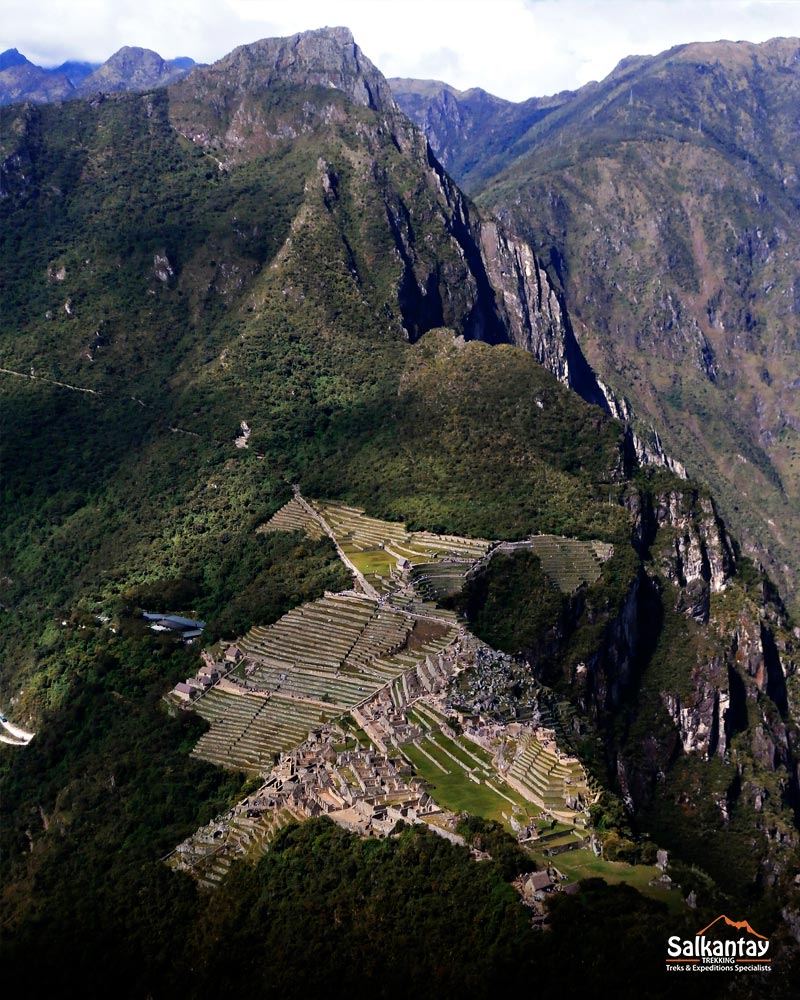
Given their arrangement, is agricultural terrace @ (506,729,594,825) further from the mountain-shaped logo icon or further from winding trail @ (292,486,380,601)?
winding trail @ (292,486,380,601)

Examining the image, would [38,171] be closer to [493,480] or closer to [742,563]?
[493,480]

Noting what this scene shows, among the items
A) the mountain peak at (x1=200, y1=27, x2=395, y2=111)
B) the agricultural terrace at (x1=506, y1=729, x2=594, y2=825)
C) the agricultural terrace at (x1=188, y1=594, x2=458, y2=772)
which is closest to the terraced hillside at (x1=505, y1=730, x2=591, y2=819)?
the agricultural terrace at (x1=506, y1=729, x2=594, y2=825)

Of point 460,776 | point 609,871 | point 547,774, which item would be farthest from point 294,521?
point 609,871

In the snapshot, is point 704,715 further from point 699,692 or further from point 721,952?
point 721,952

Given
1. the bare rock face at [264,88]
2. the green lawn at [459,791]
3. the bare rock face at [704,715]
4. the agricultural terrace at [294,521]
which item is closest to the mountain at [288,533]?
the bare rock face at [704,715]

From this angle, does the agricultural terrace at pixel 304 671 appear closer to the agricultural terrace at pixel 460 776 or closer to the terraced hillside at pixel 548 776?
the agricultural terrace at pixel 460 776

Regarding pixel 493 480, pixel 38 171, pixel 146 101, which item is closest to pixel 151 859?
pixel 493 480
